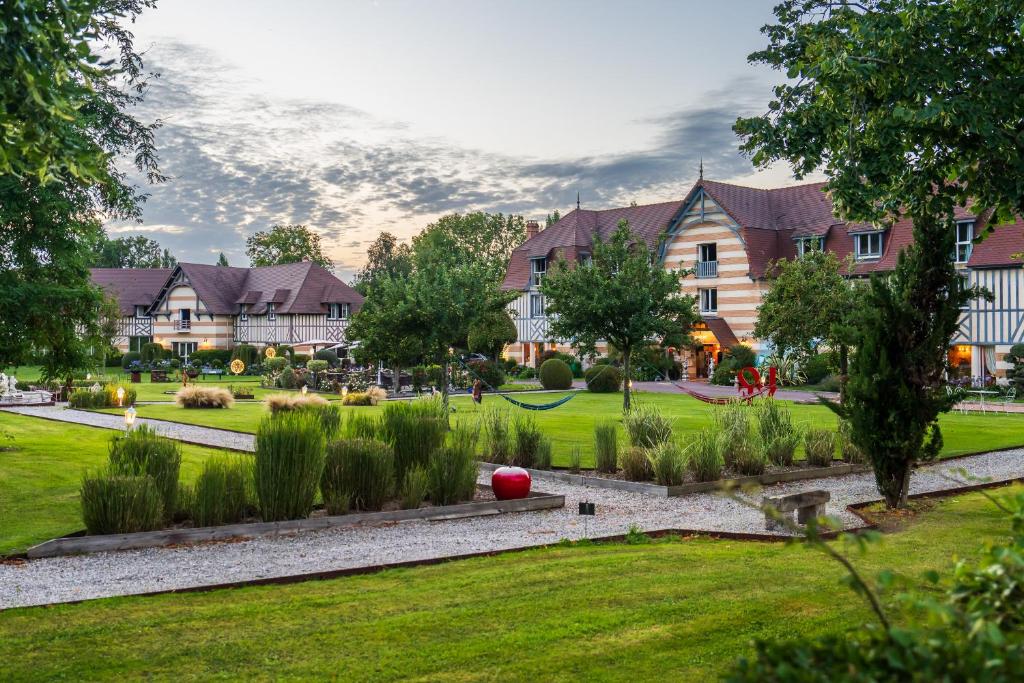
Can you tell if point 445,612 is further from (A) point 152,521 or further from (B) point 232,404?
(B) point 232,404

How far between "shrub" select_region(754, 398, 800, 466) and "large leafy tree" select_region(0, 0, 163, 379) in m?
11.4

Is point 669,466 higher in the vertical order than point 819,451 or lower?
higher

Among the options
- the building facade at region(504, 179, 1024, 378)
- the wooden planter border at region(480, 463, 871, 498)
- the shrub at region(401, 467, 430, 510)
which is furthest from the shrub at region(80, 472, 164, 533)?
the building facade at region(504, 179, 1024, 378)

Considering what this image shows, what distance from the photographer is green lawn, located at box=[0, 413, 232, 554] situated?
34.3 ft

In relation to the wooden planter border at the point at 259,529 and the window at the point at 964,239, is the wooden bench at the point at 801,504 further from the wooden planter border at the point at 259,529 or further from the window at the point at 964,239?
the window at the point at 964,239

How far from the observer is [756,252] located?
Result: 4725cm

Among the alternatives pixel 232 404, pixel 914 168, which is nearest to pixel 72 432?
pixel 232 404

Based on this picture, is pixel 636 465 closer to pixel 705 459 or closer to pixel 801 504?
pixel 705 459

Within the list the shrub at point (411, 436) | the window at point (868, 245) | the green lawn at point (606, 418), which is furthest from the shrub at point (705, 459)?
the window at point (868, 245)

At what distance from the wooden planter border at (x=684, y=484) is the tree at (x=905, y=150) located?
231cm

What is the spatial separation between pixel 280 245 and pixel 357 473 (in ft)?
270

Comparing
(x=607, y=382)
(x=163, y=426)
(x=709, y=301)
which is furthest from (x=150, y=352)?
(x=163, y=426)

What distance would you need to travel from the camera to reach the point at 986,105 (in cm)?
966

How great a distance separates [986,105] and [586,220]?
159ft
